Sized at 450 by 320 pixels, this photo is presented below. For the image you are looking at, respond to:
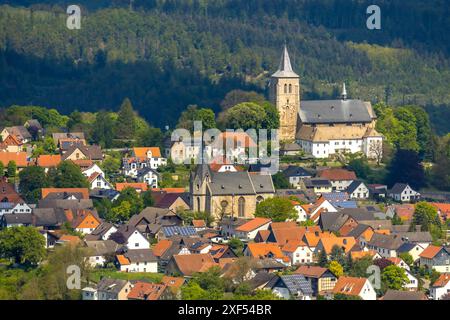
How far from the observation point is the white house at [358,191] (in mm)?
70312

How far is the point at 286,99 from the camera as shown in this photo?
80562 mm

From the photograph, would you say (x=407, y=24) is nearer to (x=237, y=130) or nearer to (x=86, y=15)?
(x=86, y=15)

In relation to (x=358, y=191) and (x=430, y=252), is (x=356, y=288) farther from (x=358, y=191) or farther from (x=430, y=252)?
(x=358, y=191)

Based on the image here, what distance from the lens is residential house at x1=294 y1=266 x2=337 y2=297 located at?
173 ft

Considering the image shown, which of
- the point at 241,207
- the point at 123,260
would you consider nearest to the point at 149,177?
the point at 241,207

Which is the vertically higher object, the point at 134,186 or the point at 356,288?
the point at 134,186

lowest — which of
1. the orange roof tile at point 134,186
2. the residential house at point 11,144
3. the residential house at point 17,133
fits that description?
the orange roof tile at point 134,186

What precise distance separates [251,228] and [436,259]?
25.8 ft

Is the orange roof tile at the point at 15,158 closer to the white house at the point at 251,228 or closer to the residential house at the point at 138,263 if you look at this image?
the white house at the point at 251,228

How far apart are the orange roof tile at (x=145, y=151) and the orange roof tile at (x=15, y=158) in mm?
5165

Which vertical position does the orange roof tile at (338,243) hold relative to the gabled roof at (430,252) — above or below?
above

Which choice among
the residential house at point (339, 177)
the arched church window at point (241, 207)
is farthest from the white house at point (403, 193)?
the arched church window at point (241, 207)

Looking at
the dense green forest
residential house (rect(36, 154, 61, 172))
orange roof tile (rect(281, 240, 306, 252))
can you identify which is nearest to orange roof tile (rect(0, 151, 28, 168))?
residential house (rect(36, 154, 61, 172))
